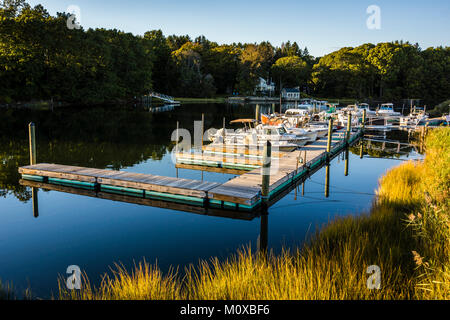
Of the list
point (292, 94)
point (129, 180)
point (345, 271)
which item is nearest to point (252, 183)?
point (129, 180)

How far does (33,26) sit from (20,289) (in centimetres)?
5518

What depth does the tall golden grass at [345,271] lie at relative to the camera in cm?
505

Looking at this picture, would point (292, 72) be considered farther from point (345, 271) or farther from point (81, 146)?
point (345, 271)

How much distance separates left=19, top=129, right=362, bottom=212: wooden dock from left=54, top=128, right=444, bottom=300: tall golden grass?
9.37 feet

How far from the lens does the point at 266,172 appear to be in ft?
33.7

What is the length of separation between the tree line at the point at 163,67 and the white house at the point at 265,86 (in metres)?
1.83

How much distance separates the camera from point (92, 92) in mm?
61281

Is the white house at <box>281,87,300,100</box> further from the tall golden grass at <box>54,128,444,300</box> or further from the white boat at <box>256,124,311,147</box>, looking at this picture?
the tall golden grass at <box>54,128,444,300</box>

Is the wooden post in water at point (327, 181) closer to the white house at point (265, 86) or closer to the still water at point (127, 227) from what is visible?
the still water at point (127, 227)

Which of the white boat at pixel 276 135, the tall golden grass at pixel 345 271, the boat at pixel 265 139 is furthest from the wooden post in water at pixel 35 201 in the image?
the white boat at pixel 276 135

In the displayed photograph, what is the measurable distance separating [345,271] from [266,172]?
4.88 meters

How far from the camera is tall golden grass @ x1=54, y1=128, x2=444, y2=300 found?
16.6 ft

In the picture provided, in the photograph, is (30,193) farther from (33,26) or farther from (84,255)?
(33,26)
